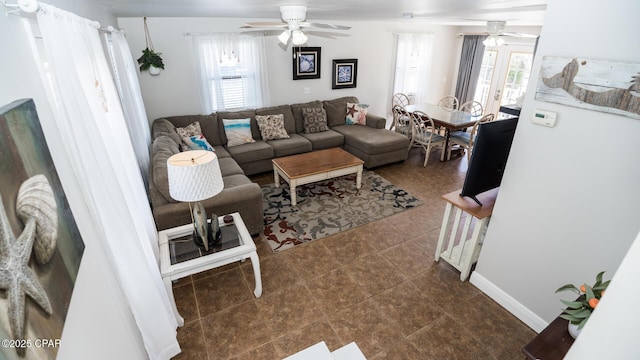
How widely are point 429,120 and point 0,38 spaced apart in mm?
5295

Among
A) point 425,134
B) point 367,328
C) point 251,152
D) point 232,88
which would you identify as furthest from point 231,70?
point 367,328

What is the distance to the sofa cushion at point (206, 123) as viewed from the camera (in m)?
4.73

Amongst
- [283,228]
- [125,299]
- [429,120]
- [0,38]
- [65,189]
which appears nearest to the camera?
[0,38]

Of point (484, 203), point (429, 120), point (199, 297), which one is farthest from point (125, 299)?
point (429, 120)

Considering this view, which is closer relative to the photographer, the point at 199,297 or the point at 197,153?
the point at 197,153

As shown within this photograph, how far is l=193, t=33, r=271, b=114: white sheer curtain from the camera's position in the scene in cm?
483

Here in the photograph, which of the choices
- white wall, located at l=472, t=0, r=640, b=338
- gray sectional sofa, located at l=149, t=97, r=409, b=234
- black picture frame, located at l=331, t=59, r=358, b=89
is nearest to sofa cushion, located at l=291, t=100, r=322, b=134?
gray sectional sofa, located at l=149, t=97, r=409, b=234

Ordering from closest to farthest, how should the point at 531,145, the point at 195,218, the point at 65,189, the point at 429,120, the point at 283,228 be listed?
the point at 65,189 → the point at 531,145 → the point at 195,218 → the point at 283,228 → the point at 429,120

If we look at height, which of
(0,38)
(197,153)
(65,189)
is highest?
(0,38)

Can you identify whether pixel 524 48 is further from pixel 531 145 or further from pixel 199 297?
pixel 199 297

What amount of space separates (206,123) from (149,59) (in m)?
1.14

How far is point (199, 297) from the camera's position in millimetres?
2602

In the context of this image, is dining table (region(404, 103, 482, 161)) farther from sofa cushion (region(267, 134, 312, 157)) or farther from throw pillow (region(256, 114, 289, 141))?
throw pillow (region(256, 114, 289, 141))

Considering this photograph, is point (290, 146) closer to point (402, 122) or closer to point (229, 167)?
point (229, 167)
